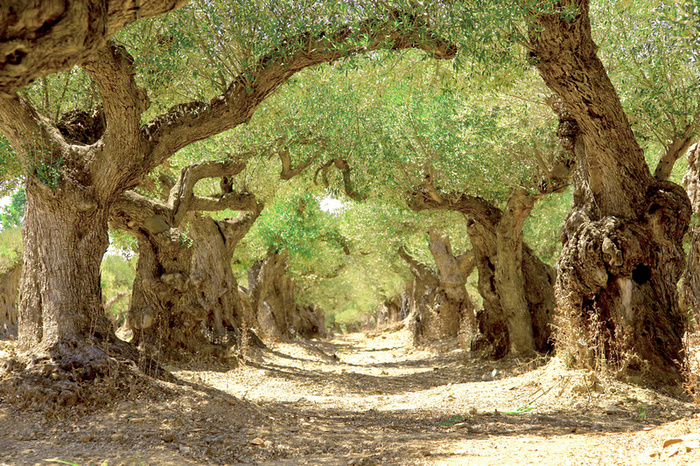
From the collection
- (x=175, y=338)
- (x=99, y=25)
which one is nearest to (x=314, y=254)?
(x=175, y=338)

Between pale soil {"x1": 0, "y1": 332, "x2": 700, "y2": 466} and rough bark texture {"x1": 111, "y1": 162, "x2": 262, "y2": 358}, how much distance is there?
2141 millimetres

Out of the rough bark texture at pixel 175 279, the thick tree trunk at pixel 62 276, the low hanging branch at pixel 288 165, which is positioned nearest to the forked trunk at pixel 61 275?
the thick tree trunk at pixel 62 276

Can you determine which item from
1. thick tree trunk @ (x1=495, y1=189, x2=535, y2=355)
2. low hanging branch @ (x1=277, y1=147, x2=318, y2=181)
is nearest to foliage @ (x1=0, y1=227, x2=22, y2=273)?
low hanging branch @ (x1=277, y1=147, x2=318, y2=181)

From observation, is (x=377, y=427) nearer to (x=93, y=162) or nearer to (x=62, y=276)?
(x=62, y=276)

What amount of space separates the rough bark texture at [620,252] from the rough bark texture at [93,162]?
8.98 feet

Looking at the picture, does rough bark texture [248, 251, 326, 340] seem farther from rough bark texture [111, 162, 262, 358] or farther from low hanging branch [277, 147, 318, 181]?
low hanging branch [277, 147, 318, 181]

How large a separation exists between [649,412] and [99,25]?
7.82m

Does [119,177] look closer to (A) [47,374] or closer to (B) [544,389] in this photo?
(A) [47,374]

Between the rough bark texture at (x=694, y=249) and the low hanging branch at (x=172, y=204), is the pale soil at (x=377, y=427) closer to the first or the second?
the rough bark texture at (x=694, y=249)

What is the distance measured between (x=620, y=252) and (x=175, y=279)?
8.75 meters

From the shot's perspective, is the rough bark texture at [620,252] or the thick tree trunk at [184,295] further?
the thick tree trunk at [184,295]

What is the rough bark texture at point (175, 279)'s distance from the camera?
1073 cm

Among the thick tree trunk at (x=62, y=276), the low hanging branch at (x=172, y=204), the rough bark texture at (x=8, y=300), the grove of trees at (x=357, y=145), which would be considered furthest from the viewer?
the rough bark texture at (x=8, y=300)

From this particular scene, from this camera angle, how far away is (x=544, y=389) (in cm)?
828
